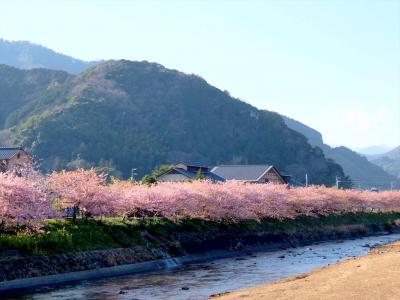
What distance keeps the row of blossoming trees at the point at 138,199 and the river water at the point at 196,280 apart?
5.32 meters

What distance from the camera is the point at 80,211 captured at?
40344 millimetres

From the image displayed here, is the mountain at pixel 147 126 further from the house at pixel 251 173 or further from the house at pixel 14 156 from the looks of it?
the house at pixel 14 156

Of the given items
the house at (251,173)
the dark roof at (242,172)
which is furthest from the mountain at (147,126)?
the house at (251,173)

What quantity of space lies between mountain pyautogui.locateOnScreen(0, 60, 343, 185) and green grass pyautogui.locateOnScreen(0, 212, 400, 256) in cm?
6846

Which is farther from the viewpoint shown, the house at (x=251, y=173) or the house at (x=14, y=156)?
the house at (x=251, y=173)

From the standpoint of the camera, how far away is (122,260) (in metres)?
35.2

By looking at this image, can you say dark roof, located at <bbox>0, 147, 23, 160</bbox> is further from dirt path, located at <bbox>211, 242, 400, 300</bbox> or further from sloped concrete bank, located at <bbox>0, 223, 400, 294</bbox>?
dirt path, located at <bbox>211, 242, 400, 300</bbox>

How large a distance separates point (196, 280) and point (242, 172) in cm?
5786

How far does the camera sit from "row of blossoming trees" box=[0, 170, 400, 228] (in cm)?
3030

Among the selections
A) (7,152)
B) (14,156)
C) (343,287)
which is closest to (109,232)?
(343,287)

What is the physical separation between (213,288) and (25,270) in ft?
31.9

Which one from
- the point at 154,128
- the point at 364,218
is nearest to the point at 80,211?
the point at 364,218

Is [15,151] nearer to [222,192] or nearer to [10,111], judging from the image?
[222,192]

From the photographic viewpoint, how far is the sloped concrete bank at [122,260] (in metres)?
27.9
